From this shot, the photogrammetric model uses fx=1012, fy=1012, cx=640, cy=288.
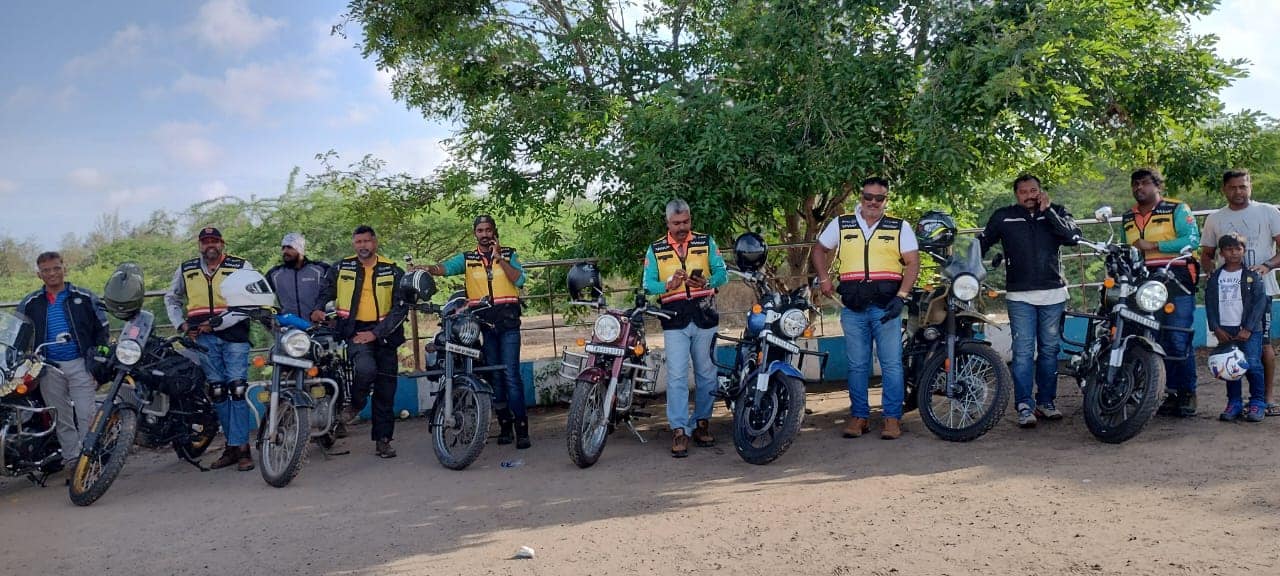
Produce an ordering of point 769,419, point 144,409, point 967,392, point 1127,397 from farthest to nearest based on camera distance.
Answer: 1. point 144,409
2. point 967,392
3. point 769,419
4. point 1127,397

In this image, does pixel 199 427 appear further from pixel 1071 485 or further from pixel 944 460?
pixel 1071 485

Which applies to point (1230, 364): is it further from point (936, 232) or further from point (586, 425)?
point (586, 425)

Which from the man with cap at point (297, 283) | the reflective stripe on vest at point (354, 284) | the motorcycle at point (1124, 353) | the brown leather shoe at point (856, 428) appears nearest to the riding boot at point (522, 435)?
the reflective stripe on vest at point (354, 284)

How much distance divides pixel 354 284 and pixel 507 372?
1.22m

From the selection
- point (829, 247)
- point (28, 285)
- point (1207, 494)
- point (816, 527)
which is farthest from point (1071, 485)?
point (28, 285)

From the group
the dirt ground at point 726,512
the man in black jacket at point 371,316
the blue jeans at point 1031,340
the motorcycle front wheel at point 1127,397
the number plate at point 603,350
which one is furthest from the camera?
the man in black jacket at point 371,316

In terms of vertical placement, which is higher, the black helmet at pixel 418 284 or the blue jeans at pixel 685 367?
the black helmet at pixel 418 284

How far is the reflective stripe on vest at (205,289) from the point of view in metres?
7.08

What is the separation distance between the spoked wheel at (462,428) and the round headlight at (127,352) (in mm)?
1876

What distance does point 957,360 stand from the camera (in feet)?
20.7

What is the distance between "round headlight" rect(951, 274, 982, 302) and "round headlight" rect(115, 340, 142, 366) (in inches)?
202

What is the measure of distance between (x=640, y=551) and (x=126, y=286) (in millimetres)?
4332

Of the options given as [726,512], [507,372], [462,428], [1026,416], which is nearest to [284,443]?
[462,428]

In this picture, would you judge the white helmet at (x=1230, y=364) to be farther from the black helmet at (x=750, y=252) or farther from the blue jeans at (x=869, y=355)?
the black helmet at (x=750, y=252)
